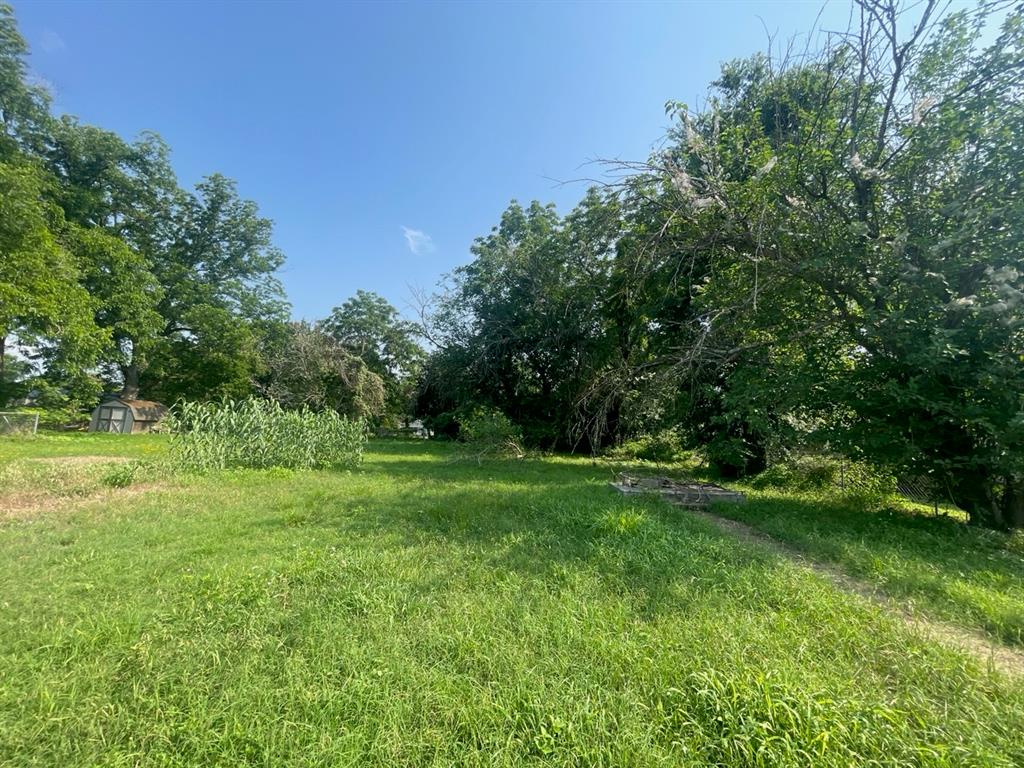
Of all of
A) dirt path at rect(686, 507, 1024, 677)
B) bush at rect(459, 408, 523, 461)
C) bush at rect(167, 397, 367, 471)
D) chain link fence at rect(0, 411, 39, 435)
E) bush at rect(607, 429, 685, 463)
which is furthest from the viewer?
chain link fence at rect(0, 411, 39, 435)

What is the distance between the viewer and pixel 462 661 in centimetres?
A: 214

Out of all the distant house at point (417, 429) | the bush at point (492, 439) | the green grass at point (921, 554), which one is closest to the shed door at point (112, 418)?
the distant house at point (417, 429)

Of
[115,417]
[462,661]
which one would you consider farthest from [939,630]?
[115,417]

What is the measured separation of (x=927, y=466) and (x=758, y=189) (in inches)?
183

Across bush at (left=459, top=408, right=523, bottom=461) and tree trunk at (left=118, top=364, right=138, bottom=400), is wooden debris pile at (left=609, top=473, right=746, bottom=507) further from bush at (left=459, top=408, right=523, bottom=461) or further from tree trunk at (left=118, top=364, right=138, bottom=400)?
tree trunk at (left=118, top=364, right=138, bottom=400)

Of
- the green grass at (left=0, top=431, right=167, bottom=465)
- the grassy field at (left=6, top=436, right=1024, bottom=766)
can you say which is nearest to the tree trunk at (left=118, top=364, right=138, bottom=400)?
the green grass at (left=0, top=431, right=167, bottom=465)

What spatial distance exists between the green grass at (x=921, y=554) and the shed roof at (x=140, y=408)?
84.2ft

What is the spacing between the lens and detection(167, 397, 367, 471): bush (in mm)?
8211

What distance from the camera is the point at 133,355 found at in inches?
772

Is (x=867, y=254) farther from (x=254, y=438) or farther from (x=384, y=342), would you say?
(x=384, y=342)

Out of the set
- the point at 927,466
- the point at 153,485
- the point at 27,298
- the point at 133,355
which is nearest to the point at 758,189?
the point at 927,466

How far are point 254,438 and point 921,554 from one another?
36.9ft

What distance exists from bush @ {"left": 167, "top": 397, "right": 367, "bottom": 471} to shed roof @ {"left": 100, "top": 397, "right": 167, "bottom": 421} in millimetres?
14761

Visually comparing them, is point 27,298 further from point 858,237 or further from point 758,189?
point 858,237
